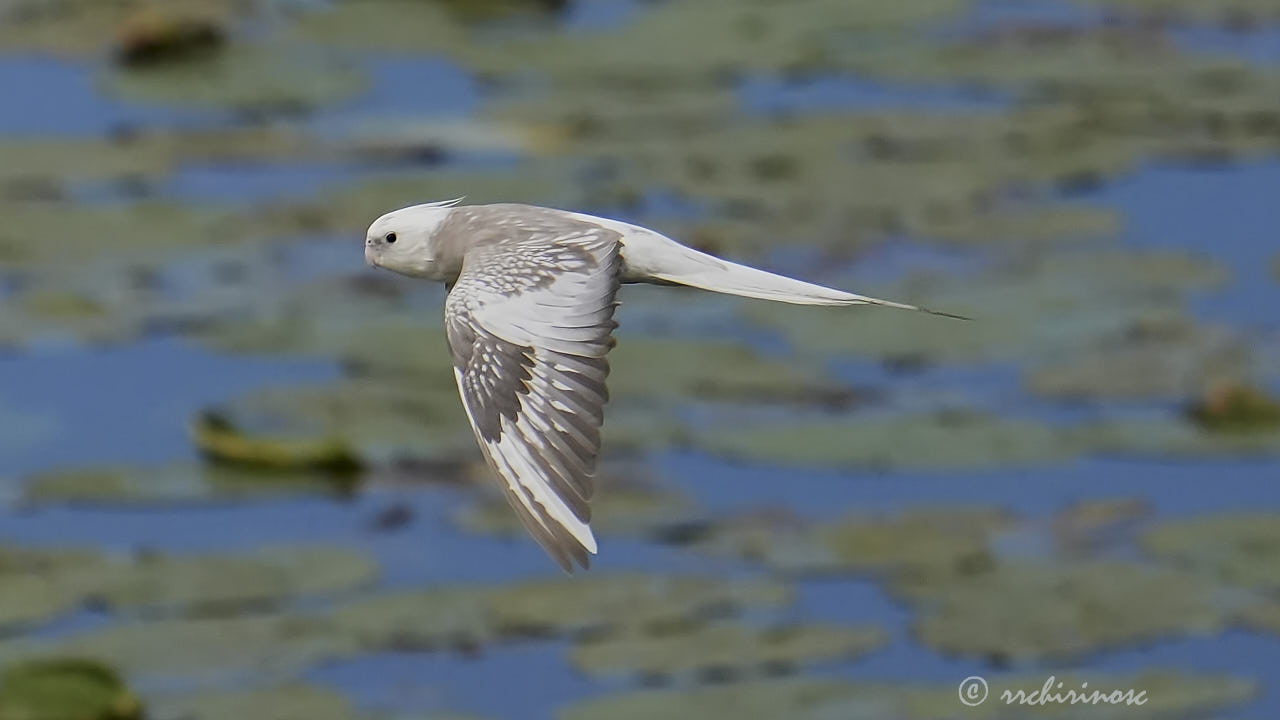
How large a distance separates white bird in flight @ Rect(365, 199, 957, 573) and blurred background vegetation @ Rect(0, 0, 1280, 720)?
247 cm

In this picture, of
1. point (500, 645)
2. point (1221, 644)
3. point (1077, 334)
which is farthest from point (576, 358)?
point (1077, 334)

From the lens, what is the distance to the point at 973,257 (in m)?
9.90

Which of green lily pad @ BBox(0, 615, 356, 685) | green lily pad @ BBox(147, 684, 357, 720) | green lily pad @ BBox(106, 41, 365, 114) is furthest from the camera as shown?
green lily pad @ BBox(106, 41, 365, 114)

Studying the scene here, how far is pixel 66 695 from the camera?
6.54 metres

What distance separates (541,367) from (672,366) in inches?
184

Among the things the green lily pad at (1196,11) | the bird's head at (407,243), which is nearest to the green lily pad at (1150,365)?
the green lily pad at (1196,11)

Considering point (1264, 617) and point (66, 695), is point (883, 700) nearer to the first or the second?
point (1264, 617)

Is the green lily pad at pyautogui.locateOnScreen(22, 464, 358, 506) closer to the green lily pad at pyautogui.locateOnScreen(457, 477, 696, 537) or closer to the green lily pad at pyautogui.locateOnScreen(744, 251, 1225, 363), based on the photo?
the green lily pad at pyautogui.locateOnScreen(457, 477, 696, 537)

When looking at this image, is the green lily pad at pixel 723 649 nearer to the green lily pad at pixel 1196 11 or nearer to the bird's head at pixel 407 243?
the bird's head at pixel 407 243

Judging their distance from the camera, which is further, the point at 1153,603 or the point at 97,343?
the point at 97,343

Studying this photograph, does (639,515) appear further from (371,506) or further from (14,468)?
(14,468)

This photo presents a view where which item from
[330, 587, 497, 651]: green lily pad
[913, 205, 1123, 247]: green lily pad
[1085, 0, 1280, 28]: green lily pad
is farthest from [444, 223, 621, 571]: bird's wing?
[1085, 0, 1280, 28]: green lily pad

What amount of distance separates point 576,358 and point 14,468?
4662mm

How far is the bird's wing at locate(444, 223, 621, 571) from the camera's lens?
405cm
